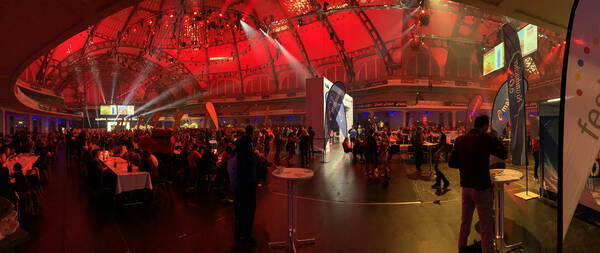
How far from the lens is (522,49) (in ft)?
43.5

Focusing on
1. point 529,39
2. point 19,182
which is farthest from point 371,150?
point 529,39

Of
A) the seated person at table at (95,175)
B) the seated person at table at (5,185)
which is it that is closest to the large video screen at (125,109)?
the seated person at table at (95,175)

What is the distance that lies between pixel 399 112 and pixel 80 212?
28719mm

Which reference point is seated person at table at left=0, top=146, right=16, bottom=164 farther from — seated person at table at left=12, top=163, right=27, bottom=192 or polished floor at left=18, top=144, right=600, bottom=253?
seated person at table at left=12, top=163, right=27, bottom=192

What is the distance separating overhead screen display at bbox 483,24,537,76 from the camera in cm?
1222

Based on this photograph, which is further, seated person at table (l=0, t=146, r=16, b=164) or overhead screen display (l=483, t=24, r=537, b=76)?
overhead screen display (l=483, t=24, r=537, b=76)

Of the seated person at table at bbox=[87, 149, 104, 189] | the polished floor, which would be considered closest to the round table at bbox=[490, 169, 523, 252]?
the polished floor

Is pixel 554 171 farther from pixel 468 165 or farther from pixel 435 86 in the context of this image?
pixel 435 86

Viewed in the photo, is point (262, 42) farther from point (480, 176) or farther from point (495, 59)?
point (480, 176)

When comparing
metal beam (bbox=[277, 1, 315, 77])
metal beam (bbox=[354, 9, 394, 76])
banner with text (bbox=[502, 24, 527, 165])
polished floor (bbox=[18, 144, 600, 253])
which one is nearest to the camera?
polished floor (bbox=[18, 144, 600, 253])

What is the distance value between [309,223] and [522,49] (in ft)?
49.8

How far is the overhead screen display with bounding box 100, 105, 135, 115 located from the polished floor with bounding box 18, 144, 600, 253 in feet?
147

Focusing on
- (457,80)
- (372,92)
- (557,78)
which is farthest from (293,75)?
(557,78)

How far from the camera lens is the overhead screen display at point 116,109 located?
4438 cm
